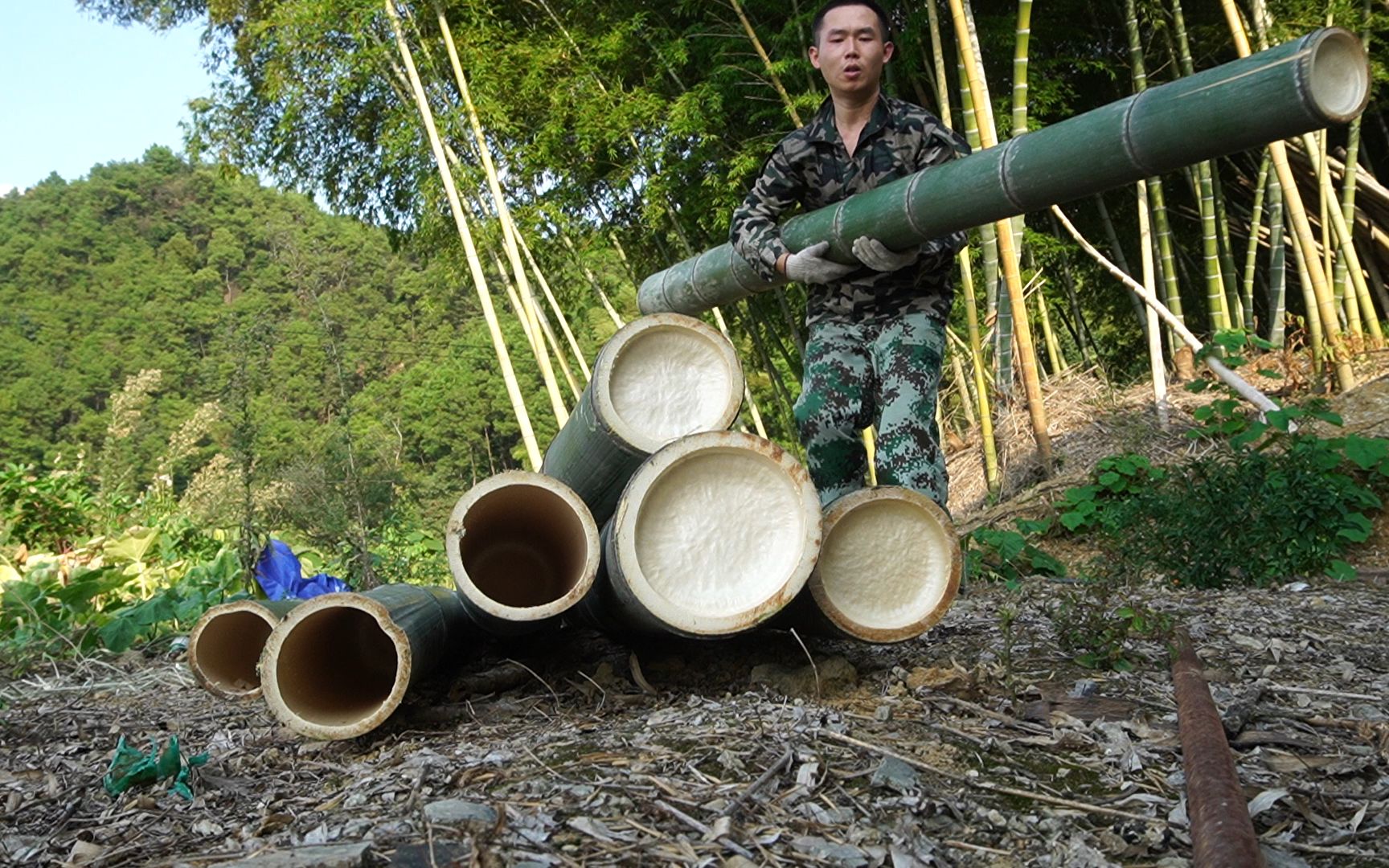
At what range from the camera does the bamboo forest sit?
1.67 m

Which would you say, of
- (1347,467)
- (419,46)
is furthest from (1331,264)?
(419,46)

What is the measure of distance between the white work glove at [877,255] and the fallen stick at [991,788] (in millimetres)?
1116

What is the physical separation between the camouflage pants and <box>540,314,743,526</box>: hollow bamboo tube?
375 mm

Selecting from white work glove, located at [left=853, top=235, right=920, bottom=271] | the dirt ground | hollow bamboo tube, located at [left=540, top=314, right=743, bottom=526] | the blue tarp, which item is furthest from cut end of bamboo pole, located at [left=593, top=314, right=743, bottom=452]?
the blue tarp

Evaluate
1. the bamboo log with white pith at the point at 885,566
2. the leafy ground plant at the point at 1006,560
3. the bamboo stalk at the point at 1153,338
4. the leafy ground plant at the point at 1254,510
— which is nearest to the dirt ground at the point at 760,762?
the bamboo log with white pith at the point at 885,566

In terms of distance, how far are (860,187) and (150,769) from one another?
1980 mm

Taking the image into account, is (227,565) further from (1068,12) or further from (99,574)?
(1068,12)

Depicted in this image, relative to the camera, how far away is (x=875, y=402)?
2.91m

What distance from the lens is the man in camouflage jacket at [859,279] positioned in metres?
2.72

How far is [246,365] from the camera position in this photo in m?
6.26

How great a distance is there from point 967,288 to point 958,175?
5306 millimetres

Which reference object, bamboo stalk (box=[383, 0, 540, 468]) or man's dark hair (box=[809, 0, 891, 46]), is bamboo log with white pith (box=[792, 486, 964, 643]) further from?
bamboo stalk (box=[383, 0, 540, 468])

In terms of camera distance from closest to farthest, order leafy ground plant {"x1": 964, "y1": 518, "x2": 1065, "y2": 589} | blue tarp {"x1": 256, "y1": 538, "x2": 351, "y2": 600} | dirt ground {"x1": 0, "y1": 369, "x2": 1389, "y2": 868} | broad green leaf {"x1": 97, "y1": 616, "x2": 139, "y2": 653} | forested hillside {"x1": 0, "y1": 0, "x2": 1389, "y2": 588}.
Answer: dirt ground {"x1": 0, "y1": 369, "x2": 1389, "y2": 868}
blue tarp {"x1": 256, "y1": 538, "x2": 351, "y2": 600}
broad green leaf {"x1": 97, "y1": 616, "x2": 139, "y2": 653}
leafy ground plant {"x1": 964, "y1": 518, "x2": 1065, "y2": 589}
forested hillside {"x1": 0, "y1": 0, "x2": 1389, "y2": 588}

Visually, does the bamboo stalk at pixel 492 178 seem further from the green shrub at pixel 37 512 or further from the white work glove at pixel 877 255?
the white work glove at pixel 877 255
